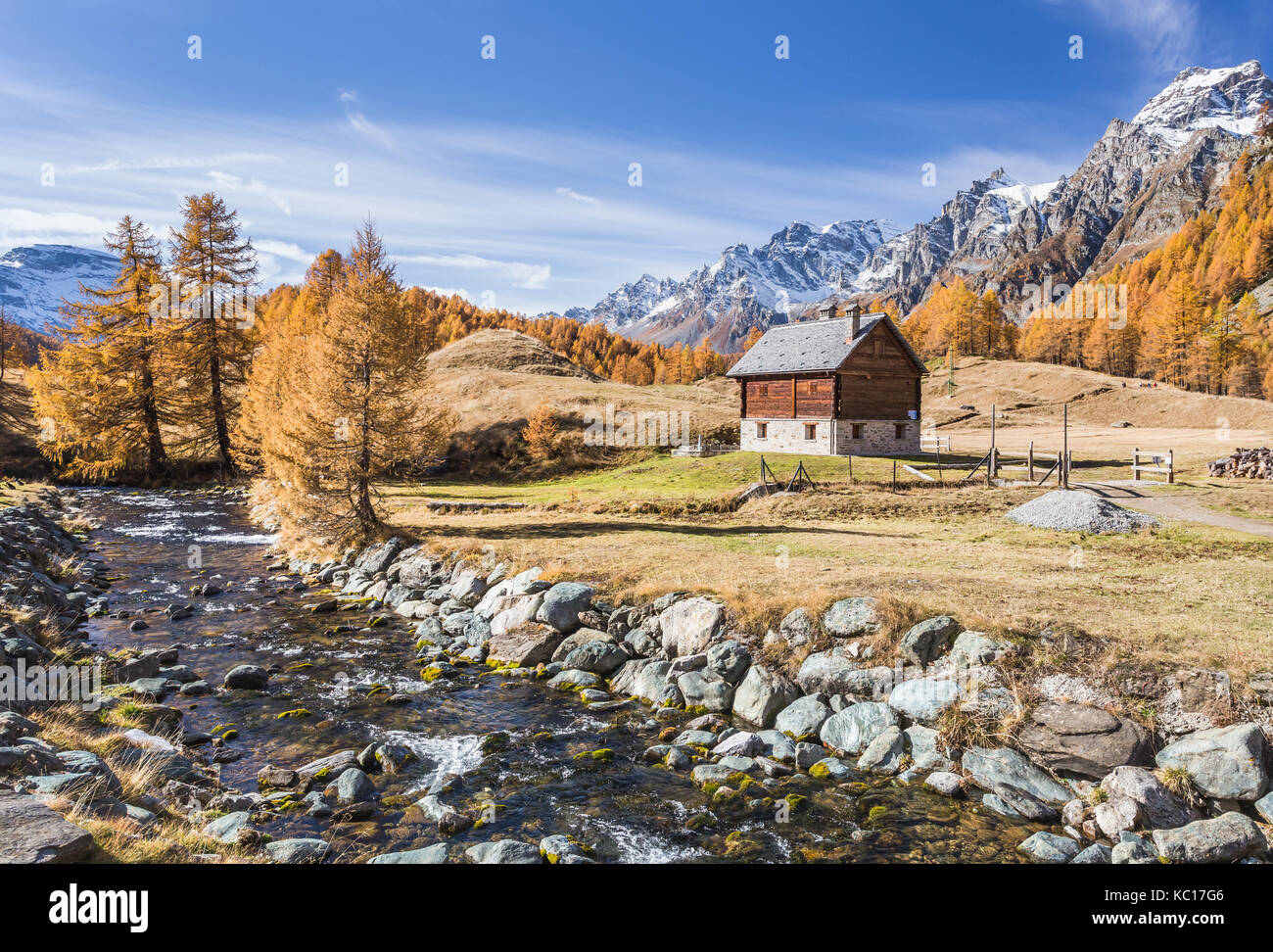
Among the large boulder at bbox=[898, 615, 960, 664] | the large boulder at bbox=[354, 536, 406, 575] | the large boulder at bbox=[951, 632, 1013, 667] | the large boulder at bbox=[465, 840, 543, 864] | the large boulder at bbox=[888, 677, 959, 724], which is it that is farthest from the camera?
the large boulder at bbox=[354, 536, 406, 575]

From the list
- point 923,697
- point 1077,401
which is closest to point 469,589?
point 923,697

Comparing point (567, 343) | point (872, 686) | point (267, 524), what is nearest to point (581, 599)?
point (872, 686)

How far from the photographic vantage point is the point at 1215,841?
27.3 ft

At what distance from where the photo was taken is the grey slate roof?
51.2 meters

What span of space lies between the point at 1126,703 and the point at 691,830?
285 inches

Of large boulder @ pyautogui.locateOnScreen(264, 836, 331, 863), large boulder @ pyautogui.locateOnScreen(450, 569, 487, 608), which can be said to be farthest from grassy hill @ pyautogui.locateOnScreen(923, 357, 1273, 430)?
large boulder @ pyautogui.locateOnScreen(264, 836, 331, 863)

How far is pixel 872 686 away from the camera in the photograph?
12.5m

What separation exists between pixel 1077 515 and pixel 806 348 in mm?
32322

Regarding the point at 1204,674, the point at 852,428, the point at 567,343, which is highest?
the point at 567,343

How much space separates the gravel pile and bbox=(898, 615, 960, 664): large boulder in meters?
15.1

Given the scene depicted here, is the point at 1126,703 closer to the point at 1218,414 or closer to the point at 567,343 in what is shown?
the point at 1218,414

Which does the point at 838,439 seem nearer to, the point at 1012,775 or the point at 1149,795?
the point at 1012,775

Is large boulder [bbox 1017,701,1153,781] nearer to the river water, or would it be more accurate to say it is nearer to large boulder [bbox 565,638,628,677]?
the river water

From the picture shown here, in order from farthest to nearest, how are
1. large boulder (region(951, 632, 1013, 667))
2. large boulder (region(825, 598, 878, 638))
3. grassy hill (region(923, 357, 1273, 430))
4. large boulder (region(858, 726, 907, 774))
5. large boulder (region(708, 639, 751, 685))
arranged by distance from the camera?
1. grassy hill (region(923, 357, 1273, 430))
2. large boulder (region(708, 639, 751, 685))
3. large boulder (region(825, 598, 878, 638))
4. large boulder (region(951, 632, 1013, 667))
5. large boulder (region(858, 726, 907, 774))
